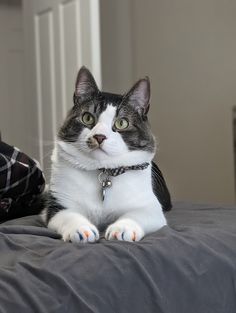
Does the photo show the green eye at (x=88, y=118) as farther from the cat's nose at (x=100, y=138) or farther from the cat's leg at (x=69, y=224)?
the cat's leg at (x=69, y=224)

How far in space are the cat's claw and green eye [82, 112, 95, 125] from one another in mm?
258

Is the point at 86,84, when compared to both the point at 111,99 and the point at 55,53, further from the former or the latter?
the point at 55,53

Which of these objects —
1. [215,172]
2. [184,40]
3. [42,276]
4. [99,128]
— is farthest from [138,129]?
[184,40]

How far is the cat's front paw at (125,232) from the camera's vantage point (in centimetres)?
97

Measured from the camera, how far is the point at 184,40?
289 centimetres

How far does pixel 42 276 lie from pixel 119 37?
2.61 m

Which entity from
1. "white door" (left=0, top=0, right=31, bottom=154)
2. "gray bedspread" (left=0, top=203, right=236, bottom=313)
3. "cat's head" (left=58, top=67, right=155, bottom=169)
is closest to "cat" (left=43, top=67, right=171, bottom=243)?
"cat's head" (left=58, top=67, right=155, bottom=169)

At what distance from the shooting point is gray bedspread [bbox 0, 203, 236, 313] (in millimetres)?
756

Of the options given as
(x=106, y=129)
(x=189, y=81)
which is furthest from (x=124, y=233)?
(x=189, y=81)

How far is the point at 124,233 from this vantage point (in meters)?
0.97

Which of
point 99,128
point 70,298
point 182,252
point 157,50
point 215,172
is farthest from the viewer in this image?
point 157,50

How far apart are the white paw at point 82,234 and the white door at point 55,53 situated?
4.37ft

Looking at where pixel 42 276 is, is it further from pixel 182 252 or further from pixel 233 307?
pixel 233 307

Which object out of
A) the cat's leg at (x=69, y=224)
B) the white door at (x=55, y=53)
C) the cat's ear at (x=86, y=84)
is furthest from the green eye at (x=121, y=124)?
the white door at (x=55, y=53)
